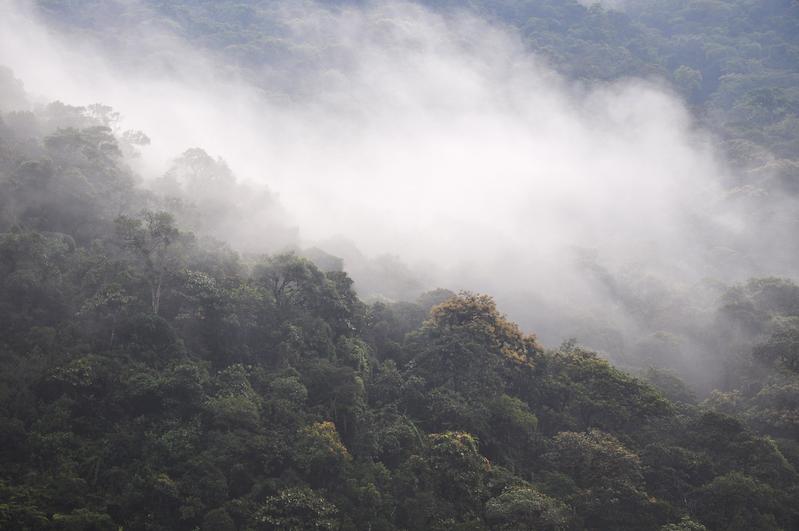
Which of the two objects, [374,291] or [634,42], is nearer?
[374,291]

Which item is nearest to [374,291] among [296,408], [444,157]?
[296,408]

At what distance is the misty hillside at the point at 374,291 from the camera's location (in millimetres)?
31609

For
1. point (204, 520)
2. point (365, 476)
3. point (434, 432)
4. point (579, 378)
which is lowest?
point (204, 520)

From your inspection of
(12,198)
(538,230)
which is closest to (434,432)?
(12,198)

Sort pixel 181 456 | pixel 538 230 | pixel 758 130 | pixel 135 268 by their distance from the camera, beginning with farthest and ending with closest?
pixel 758 130 < pixel 538 230 < pixel 135 268 < pixel 181 456

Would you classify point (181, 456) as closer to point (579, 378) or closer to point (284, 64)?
point (579, 378)

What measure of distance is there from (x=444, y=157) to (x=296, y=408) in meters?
92.5

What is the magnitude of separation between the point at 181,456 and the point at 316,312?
44.7 ft

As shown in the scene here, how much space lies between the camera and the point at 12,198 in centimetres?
4288

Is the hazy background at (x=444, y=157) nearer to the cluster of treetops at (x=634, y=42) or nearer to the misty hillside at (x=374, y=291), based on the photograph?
the misty hillside at (x=374, y=291)

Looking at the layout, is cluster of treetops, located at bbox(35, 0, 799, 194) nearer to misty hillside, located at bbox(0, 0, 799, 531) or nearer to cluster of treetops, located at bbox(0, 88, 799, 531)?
misty hillside, located at bbox(0, 0, 799, 531)

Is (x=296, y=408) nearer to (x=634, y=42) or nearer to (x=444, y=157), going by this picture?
(x=444, y=157)

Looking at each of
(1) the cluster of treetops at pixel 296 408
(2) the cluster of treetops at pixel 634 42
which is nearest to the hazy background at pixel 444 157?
(2) the cluster of treetops at pixel 634 42

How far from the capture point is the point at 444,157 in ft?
405
